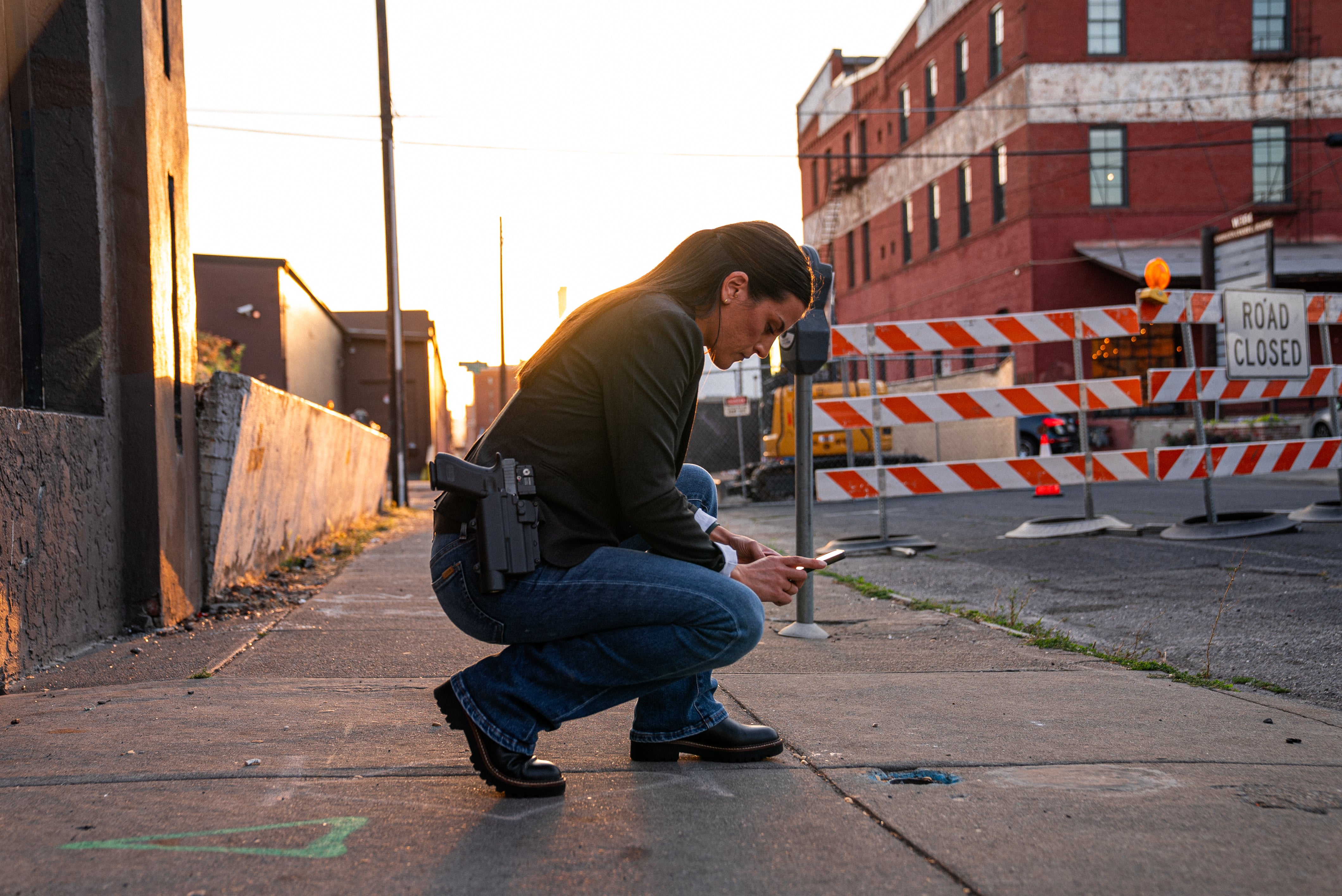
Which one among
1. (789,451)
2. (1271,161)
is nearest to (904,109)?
(1271,161)

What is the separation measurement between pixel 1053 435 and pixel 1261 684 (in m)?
20.8

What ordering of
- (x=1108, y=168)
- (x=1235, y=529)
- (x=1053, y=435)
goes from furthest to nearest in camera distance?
(x=1108, y=168)
(x=1053, y=435)
(x=1235, y=529)

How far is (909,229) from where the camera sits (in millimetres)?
35219

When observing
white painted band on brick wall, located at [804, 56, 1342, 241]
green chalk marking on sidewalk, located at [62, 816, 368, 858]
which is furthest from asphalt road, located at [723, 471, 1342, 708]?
white painted band on brick wall, located at [804, 56, 1342, 241]

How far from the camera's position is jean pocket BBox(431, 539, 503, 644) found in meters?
2.52

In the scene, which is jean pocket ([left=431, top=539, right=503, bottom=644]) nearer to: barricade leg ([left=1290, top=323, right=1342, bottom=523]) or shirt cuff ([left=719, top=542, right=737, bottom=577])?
shirt cuff ([left=719, top=542, right=737, bottom=577])

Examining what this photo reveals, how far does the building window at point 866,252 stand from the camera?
125 ft

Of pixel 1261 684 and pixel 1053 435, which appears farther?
pixel 1053 435

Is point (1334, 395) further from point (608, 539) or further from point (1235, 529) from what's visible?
point (608, 539)

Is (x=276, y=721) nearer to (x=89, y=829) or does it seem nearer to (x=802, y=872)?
(x=89, y=829)

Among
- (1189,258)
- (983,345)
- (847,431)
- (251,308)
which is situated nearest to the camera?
(983,345)

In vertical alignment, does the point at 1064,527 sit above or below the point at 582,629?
below

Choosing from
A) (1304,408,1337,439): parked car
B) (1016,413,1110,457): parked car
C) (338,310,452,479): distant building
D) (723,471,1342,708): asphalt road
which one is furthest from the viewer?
(338,310,452,479): distant building

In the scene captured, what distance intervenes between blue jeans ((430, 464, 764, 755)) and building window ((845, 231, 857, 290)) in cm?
3811
